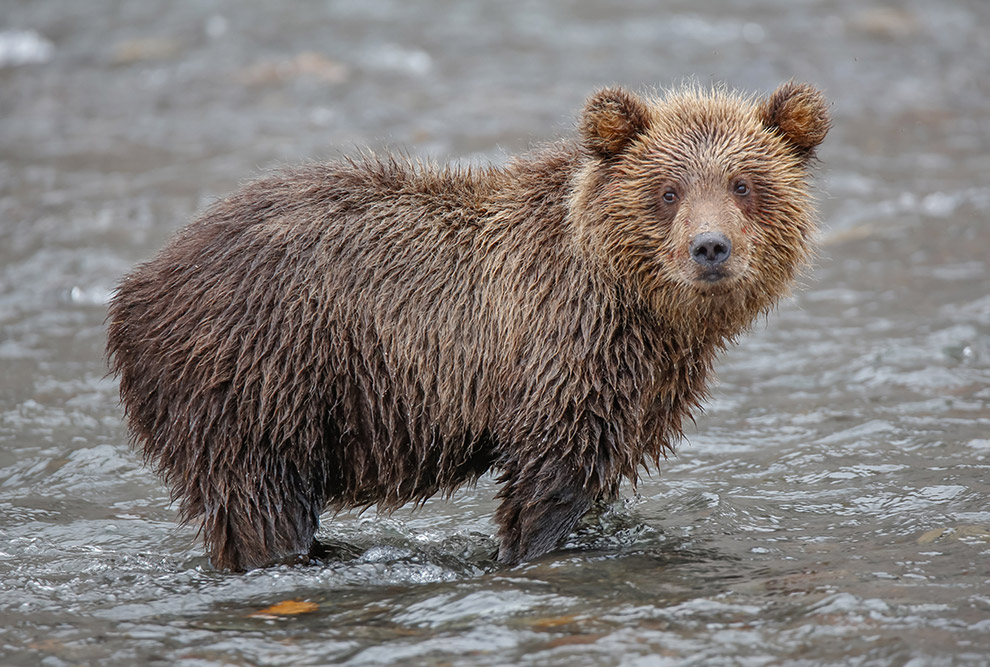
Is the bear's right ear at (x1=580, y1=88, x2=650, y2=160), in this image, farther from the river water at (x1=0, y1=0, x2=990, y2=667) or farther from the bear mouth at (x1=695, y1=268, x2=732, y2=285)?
the river water at (x1=0, y1=0, x2=990, y2=667)

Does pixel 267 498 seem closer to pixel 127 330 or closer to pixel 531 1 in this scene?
pixel 127 330

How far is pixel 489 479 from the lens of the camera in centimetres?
884

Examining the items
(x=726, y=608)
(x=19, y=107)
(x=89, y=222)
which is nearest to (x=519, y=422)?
(x=726, y=608)

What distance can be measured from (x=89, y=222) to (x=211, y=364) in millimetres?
8233

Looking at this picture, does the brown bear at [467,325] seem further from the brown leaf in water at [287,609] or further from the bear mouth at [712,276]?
the brown leaf in water at [287,609]

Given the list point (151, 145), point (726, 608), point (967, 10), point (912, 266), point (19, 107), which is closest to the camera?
point (726, 608)

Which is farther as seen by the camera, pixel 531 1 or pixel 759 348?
pixel 531 1

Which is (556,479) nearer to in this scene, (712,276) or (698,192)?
(712,276)

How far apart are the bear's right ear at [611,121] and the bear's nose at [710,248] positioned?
31.2 inches

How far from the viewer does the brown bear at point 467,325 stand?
6.41 metres

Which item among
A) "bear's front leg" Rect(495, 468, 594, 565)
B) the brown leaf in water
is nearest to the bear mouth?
"bear's front leg" Rect(495, 468, 594, 565)

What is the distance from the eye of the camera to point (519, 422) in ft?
21.1

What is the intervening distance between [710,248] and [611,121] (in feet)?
3.09

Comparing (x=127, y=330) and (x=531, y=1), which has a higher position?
(x=531, y=1)
